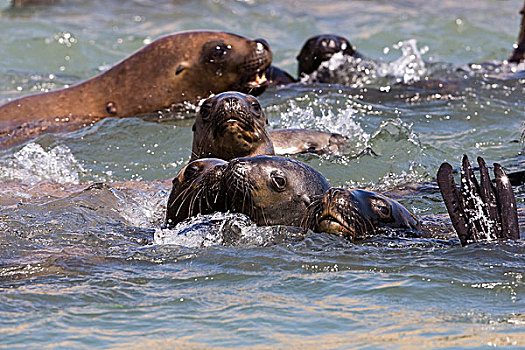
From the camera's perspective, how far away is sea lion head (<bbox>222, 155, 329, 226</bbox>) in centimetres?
480

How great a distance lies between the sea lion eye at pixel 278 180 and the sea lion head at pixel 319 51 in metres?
5.56

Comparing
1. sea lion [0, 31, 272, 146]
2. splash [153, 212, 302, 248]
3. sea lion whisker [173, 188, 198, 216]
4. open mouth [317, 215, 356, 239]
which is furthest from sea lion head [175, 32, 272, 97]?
open mouth [317, 215, 356, 239]

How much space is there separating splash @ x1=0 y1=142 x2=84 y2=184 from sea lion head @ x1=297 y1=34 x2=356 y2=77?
3501 mm

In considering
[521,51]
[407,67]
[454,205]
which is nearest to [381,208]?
[454,205]

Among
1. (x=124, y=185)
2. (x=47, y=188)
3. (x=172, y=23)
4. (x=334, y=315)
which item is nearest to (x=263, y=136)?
(x=124, y=185)

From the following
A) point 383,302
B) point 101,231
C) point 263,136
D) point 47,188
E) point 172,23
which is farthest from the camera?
point 172,23

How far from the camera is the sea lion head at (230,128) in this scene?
5.96 m

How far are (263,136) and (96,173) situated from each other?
1746 millimetres

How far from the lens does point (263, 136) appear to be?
615 cm

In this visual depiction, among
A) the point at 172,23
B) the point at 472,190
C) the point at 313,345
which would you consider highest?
the point at 172,23

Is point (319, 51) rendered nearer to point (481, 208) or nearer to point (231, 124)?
point (231, 124)

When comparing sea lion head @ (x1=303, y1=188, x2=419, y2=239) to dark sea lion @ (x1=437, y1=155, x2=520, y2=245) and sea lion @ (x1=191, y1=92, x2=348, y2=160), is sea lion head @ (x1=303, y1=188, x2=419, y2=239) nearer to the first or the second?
dark sea lion @ (x1=437, y1=155, x2=520, y2=245)

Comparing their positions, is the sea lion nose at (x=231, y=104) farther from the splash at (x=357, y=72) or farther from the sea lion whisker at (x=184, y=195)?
the splash at (x=357, y=72)

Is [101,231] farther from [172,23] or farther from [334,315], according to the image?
[172,23]
